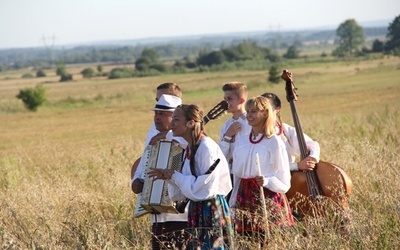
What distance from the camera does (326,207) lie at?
683 centimetres

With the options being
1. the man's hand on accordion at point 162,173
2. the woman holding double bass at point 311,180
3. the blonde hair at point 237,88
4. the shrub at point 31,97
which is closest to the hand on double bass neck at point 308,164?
the woman holding double bass at point 311,180

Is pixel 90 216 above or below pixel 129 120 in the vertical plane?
above

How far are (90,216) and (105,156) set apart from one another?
3.89 m

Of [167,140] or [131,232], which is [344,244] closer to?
[167,140]

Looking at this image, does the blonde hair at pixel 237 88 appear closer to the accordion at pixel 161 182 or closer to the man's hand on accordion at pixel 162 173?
the accordion at pixel 161 182

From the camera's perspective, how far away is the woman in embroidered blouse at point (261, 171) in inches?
254

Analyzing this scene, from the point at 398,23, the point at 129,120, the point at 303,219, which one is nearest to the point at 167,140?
the point at 303,219

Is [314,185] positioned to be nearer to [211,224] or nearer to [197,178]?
[211,224]

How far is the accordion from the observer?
5953mm

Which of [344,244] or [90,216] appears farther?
[90,216]

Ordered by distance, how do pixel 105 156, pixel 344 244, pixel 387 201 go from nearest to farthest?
1. pixel 344 244
2. pixel 387 201
3. pixel 105 156

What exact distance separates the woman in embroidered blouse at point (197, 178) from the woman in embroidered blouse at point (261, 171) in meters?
0.48


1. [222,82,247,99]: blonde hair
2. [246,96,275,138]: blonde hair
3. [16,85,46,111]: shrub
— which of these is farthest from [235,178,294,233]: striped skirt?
[16,85,46,111]: shrub

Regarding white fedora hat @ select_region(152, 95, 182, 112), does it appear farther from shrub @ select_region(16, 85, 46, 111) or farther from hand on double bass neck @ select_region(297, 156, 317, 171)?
shrub @ select_region(16, 85, 46, 111)
